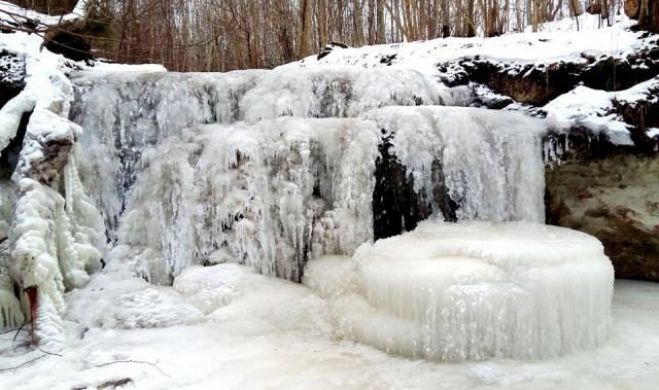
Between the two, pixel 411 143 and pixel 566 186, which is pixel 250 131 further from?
pixel 566 186

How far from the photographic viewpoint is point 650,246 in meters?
5.16

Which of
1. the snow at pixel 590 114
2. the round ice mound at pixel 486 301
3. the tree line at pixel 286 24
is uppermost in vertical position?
the tree line at pixel 286 24

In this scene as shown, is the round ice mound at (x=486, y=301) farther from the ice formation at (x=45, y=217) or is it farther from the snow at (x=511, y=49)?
the snow at (x=511, y=49)

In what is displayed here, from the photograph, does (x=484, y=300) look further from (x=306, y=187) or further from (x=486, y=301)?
(x=306, y=187)

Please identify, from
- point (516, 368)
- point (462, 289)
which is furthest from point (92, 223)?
point (516, 368)

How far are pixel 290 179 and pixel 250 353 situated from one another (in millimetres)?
1744

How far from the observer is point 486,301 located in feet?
10.6

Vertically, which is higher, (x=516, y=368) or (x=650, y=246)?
(x=650, y=246)

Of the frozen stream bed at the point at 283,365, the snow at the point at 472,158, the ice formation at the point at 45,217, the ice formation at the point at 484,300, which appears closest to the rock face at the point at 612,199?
the snow at the point at 472,158

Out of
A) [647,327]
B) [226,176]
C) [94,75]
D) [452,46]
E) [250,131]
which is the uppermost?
[452,46]

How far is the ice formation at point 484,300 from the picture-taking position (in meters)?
3.27

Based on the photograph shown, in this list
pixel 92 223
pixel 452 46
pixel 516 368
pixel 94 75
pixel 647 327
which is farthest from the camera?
pixel 452 46

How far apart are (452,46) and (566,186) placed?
2449mm

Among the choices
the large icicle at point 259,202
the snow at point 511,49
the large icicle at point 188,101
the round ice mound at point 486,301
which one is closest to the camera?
the round ice mound at point 486,301
